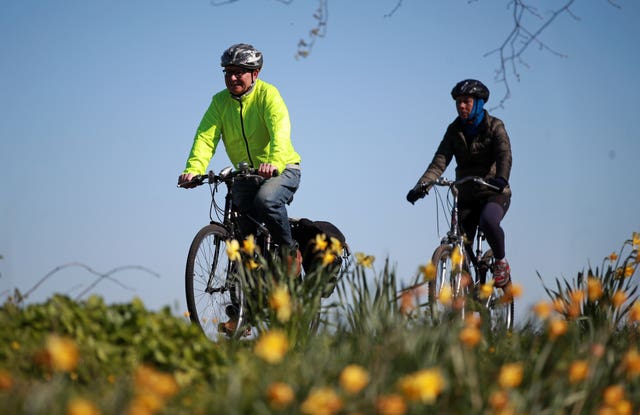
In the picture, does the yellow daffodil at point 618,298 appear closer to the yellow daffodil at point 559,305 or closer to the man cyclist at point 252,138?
the yellow daffodil at point 559,305

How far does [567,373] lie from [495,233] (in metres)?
4.56

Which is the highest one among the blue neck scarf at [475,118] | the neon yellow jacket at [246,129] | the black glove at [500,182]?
the blue neck scarf at [475,118]

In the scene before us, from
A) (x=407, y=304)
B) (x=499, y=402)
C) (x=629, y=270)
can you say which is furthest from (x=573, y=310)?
(x=629, y=270)

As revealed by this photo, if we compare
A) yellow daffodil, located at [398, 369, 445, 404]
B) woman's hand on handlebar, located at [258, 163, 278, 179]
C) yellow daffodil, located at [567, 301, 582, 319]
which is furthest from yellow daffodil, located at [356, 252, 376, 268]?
yellow daffodil, located at [398, 369, 445, 404]

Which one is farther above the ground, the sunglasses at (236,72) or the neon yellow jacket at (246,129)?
the sunglasses at (236,72)

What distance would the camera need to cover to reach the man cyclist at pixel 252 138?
715 centimetres

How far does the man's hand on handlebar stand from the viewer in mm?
7141

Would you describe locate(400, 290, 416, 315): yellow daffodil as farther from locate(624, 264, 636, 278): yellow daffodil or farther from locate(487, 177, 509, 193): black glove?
locate(487, 177, 509, 193): black glove

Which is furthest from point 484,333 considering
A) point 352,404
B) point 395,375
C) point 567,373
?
point 352,404

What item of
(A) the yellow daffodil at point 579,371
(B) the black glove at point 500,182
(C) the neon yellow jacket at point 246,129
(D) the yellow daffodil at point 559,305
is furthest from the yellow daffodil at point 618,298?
(C) the neon yellow jacket at point 246,129

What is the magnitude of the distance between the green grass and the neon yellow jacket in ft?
8.03

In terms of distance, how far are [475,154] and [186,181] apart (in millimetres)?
3146

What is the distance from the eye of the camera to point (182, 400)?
3361 millimetres

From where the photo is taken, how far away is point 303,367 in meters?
3.43
